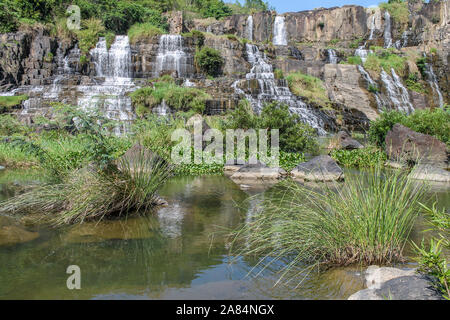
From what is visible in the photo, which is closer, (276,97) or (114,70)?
(276,97)

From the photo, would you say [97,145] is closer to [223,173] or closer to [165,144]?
[223,173]

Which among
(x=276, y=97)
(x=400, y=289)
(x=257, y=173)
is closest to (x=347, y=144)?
(x=257, y=173)

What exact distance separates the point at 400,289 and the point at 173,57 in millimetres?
22933

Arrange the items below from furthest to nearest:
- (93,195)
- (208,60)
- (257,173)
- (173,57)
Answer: (208,60) < (173,57) < (257,173) < (93,195)

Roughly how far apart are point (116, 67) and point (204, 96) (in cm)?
775

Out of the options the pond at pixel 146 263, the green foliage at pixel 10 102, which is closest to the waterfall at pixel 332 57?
the green foliage at pixel 10 102

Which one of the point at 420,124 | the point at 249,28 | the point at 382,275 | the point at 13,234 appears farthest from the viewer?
the point at 249,28

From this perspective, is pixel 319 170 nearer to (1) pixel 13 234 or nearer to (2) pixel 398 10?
(1) pixel 13 234

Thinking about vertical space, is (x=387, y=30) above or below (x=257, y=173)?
above

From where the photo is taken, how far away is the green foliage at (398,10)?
107ft

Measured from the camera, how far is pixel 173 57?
23797 mm
